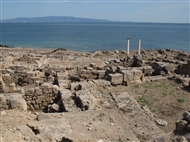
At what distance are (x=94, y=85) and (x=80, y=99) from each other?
2693 millimetres

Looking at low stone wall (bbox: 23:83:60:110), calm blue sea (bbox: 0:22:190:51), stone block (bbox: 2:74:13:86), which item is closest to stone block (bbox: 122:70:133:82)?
low stone wall (bbox: 23:83:60:110)

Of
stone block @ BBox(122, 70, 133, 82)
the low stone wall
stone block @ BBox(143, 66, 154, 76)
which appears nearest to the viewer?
the low stone wall

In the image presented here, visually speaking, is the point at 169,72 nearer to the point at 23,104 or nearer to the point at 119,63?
the point at 119,63

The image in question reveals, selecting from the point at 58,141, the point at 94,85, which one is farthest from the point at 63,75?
the point at 58,141

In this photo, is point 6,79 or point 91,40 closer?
point 6,79

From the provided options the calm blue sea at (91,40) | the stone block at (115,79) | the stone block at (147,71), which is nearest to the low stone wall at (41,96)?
the stone block at (115,79)

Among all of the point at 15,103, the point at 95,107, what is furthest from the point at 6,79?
the point at 95,107

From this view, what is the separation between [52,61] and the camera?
83.6 feet

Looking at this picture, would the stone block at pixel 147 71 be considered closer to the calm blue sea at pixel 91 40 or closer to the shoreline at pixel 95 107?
the shoreline at pixel 95 107

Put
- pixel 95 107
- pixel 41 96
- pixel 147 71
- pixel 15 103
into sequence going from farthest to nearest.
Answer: pixel 147 71 < pixel 41 96 < pixel 95 107 < pixel 15 103

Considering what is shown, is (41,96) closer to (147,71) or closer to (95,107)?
(95,107)

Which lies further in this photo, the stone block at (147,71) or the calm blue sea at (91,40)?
the calm blue sea at (91,40)

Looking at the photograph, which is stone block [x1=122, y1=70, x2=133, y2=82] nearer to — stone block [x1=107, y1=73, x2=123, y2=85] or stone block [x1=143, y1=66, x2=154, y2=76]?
stone block [x1=107, y1=73, x2=123, y2=85]

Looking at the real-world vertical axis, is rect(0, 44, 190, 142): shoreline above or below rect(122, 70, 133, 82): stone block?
below
